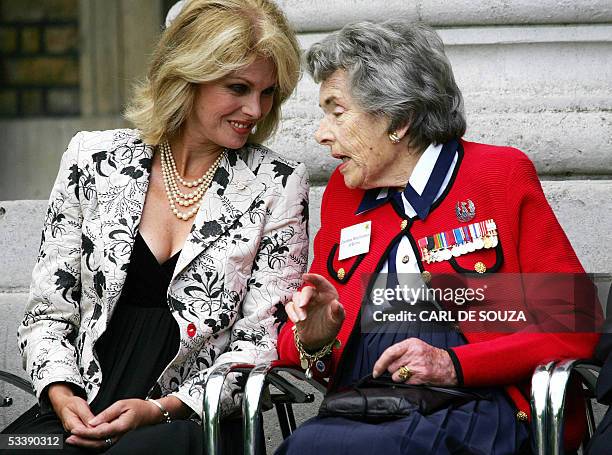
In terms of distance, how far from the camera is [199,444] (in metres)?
3.67

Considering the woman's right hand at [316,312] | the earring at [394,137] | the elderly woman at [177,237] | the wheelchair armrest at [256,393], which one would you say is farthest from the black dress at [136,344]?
the earring at [394,137]

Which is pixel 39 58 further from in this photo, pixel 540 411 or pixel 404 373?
pixel 540 411

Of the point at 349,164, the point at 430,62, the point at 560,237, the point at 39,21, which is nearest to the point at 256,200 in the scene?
the point at 349,164

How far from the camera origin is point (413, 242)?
382cm

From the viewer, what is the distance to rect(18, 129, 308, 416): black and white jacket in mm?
3945

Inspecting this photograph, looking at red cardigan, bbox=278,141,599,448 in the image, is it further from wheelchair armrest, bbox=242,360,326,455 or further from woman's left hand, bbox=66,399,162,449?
woman's left hand, bbox=66,399,162,449

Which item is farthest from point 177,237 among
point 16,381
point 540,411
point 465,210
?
point 540,411

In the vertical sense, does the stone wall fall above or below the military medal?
Result: above

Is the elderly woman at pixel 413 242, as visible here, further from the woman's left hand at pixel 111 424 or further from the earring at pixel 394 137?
the woman's left hand at pixel 111 424

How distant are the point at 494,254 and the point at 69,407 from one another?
118 cm

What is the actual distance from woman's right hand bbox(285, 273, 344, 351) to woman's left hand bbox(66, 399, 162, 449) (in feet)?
1.51

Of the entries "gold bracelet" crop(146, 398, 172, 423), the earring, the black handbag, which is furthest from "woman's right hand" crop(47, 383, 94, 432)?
the earring

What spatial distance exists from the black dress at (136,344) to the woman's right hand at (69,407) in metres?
0.04

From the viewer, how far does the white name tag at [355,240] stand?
12.9ft
